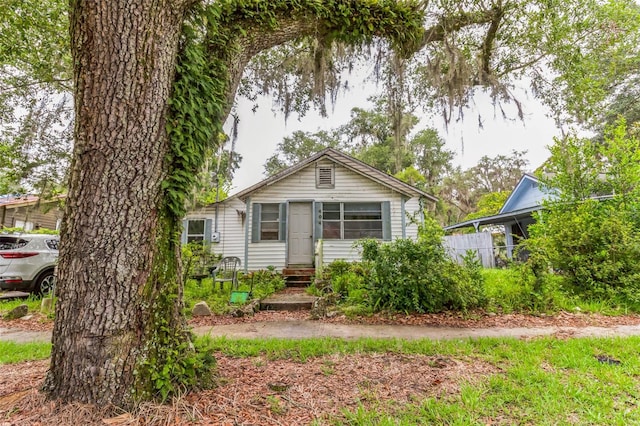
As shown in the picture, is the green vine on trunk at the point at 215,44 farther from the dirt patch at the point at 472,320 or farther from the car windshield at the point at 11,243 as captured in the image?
the car windshield at the point at 11,243

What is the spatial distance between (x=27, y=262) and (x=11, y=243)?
55 cm

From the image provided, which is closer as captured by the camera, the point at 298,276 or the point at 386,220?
the point at 298,276

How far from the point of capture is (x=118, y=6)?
1.92 m

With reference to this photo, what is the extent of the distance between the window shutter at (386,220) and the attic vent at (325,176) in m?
1.90

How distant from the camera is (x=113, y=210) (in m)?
1.84

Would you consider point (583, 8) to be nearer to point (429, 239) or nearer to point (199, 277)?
point (429, 239)

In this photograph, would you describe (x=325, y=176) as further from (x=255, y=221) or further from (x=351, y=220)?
(x=255, y=221)

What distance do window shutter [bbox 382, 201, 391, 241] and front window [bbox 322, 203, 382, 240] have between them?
0.13 meters

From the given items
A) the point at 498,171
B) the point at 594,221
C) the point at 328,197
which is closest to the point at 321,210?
the point at 328,197

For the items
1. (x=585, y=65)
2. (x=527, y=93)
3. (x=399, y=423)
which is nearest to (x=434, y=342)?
(x=399, y=423)

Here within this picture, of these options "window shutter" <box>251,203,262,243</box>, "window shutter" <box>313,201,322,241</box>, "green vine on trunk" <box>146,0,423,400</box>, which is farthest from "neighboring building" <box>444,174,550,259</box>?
"green vine on trunk" <box>146,0,423,400</box>

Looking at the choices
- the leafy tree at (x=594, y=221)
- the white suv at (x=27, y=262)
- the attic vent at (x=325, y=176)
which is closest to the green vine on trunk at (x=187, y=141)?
the leafy tree at (x=594, y=221)

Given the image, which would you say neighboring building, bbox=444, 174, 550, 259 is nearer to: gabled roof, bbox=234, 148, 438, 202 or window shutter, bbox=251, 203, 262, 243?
gabled roof, bbox=234, 148, 438, 202

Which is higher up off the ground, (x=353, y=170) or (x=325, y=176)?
(x=353, y=170)
